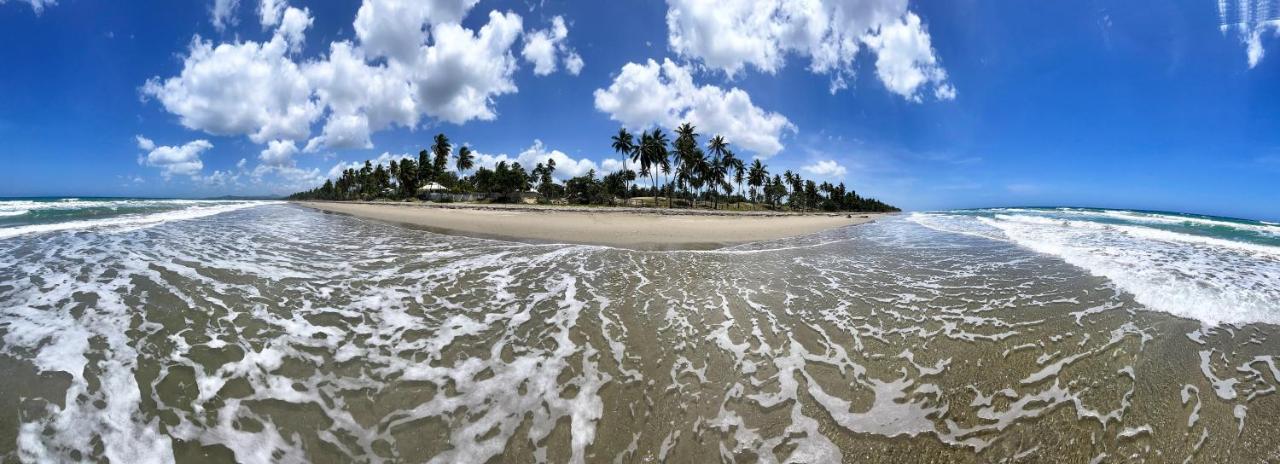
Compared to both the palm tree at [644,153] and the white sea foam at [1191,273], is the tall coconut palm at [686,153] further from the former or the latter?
the white sea foam at [1191,273]

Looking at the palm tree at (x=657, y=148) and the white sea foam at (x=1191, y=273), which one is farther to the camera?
the palm tree at (x=657, y=148)

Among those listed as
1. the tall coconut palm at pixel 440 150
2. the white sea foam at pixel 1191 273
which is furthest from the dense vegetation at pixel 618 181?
the white sea foam at pixel 1191 273

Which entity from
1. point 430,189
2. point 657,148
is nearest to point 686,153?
point 657,148

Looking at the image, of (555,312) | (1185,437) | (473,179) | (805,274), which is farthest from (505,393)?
(473,179)

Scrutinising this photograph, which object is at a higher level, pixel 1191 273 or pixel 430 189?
pixel 430 189

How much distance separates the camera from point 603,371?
4.50 meters

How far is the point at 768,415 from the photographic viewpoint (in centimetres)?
377

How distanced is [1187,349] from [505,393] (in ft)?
28.1

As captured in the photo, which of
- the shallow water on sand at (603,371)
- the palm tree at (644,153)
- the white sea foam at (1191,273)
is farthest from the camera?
the palm tree at (644,153)

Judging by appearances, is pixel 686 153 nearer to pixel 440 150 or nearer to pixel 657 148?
pixel 657 148

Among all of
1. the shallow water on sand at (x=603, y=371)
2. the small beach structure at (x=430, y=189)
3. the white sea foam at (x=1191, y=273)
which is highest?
the small beach structure at (x=430, y=189)

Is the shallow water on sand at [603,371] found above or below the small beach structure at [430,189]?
below

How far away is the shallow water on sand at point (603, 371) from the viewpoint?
3.32 metres

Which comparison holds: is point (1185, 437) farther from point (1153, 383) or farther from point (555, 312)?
point (555, 312)
